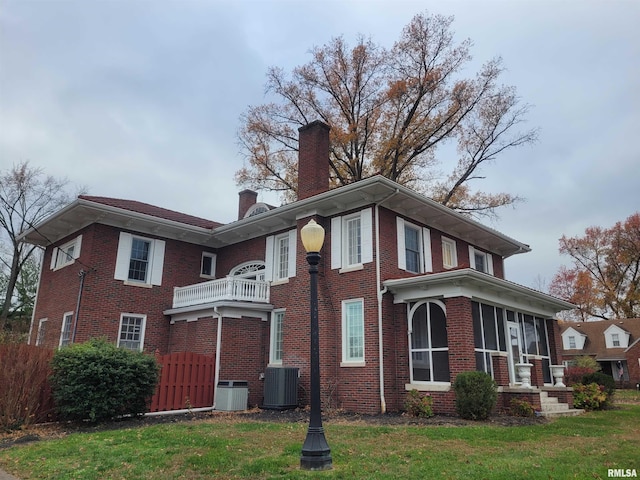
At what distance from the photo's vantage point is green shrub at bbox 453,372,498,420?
36.1 ft

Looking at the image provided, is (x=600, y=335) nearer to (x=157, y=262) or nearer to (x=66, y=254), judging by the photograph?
(x=157, y=262)

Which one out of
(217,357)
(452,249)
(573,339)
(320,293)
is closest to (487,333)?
(452,249)

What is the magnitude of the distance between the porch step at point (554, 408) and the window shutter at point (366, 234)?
6.21m

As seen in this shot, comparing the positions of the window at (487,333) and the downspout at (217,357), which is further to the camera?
the downspout at (217,357)

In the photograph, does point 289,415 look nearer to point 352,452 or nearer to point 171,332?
point 352,452

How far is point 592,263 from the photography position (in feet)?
142

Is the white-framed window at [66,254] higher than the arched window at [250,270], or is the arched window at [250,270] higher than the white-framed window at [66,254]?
the white-framed window at [66,254]

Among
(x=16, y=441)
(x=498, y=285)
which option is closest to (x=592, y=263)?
(x=498, y=285)

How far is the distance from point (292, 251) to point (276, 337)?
2936 millimetres

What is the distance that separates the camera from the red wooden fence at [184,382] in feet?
42.0

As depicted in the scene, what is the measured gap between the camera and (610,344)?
4103 centimetres

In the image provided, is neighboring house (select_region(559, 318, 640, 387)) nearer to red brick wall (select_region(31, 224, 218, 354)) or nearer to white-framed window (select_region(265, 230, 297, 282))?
white-framed window (select_region(265, 230, 297, 282))

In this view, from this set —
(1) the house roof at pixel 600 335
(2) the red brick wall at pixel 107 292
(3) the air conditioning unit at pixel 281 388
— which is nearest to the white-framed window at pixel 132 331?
(2) the red brick wall at pixel 107 292

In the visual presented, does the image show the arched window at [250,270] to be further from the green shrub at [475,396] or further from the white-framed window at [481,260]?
the green shrub at [475,396]
